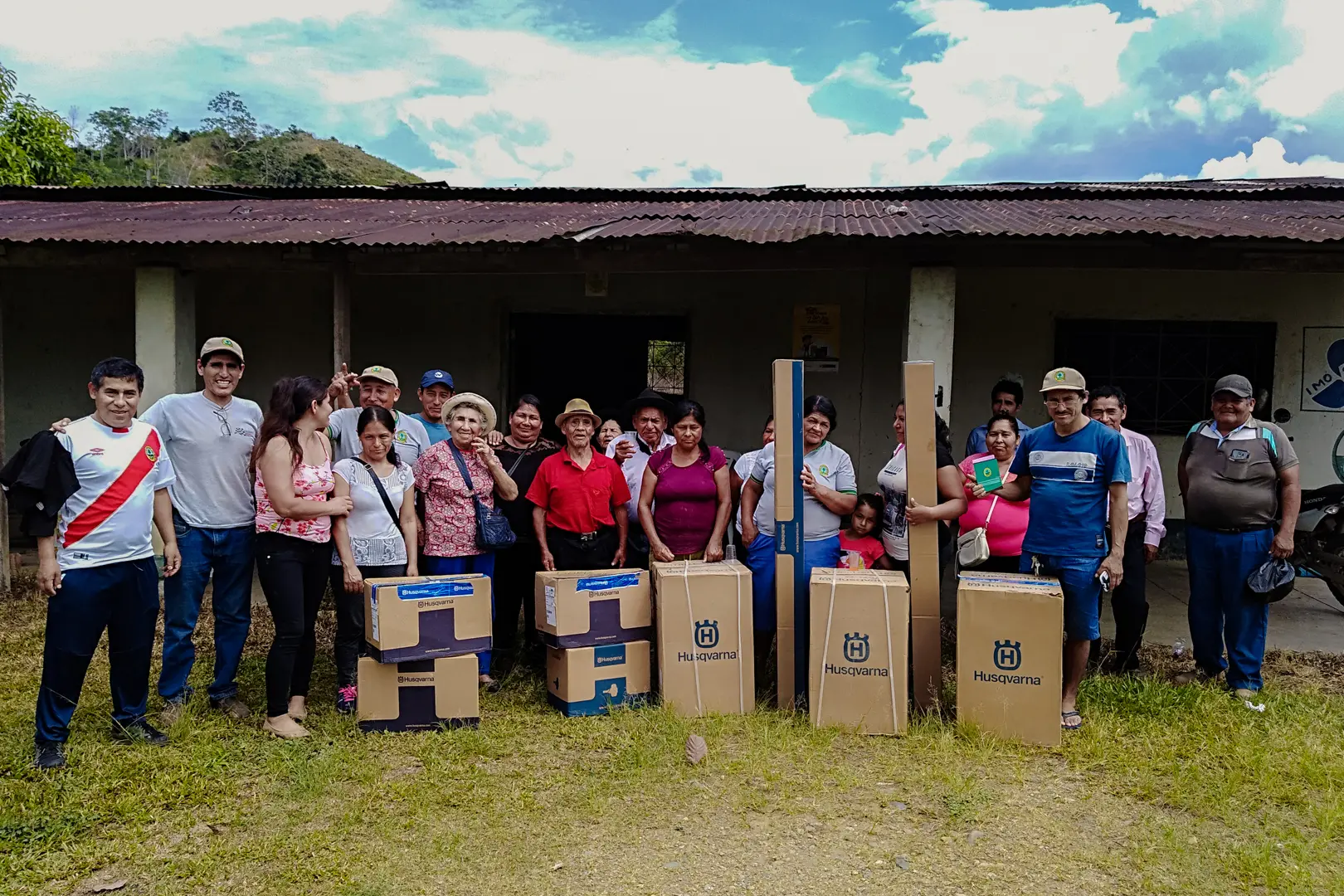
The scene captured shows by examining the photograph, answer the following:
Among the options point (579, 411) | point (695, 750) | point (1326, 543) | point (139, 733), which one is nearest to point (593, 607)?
point (695, 750)

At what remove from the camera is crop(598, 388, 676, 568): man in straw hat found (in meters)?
4.50

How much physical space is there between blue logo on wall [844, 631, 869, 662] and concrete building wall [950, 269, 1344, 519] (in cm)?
409

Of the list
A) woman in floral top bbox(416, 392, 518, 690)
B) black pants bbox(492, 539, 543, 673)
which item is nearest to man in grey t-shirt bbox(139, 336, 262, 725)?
woman in floral top bbox(416, 392, 518, 690)

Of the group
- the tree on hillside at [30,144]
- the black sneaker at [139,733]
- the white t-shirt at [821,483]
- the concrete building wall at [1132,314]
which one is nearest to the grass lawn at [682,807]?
the black sneaker at [139,733]

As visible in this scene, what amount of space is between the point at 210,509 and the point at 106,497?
1.55ft

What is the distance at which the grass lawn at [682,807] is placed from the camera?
2.69 metres

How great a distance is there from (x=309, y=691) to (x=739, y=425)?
4.32 m

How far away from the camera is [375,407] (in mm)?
3887

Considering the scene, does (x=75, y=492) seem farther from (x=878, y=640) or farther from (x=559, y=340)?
(x=559, y=340)

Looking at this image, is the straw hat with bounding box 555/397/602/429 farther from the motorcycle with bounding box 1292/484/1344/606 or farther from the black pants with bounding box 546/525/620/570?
the motorcycle with bounding box 1292/484/1344/606

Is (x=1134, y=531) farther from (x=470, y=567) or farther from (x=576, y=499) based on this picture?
Result: (x=470, y=567)

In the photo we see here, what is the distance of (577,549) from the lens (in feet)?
13.8

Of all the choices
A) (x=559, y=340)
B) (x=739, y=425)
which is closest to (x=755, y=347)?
(x=739, y=425)

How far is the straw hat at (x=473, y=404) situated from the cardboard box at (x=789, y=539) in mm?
1335
